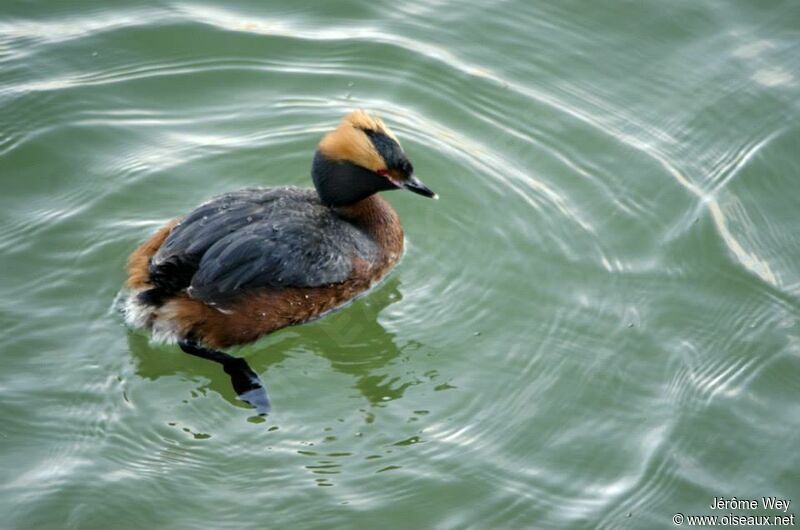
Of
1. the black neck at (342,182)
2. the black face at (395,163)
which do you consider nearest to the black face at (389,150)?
the black face at (395,163)

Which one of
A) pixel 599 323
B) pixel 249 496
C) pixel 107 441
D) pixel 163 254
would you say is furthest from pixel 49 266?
pixel 599 323

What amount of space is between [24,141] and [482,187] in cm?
319

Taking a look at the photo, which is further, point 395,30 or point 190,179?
point 395,30

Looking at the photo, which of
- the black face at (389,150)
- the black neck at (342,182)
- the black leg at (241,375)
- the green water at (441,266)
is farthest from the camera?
the black neck at (342,182)

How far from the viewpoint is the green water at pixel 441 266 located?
20.2 ft

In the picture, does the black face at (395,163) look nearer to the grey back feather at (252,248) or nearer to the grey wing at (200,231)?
the grey back feather at (252,248)

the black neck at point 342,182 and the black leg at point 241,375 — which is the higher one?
the black neck at point 342,182

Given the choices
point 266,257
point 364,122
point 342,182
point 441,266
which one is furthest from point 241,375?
point 364,122

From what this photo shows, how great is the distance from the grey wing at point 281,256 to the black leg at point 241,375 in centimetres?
34

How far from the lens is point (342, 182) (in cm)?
740

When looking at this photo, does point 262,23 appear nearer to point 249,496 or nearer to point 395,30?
point 395,30

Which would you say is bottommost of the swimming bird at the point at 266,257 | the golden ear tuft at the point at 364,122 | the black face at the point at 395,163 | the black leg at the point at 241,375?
the black leg at the point at 241,375

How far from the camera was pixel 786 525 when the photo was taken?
604 centimetres

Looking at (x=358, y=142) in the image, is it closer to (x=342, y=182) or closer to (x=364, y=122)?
(x=364, y=122)
